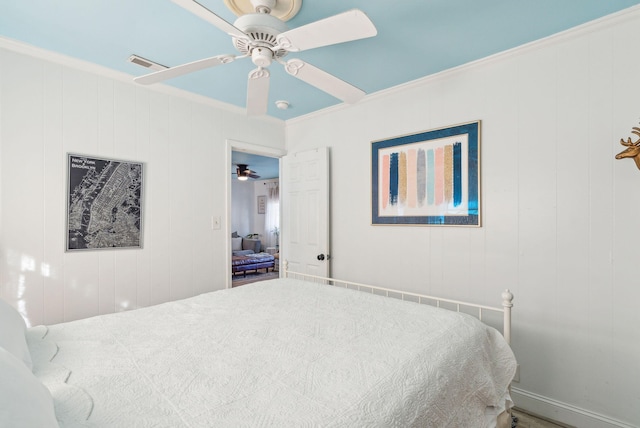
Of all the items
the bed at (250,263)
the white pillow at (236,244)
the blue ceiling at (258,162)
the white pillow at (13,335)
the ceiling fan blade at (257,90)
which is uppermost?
the blue ceiling at (258,162)

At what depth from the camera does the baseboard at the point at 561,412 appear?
187 centimetres

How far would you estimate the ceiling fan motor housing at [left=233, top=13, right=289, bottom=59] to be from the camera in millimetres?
1466

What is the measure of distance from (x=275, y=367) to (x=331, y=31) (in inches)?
52.4

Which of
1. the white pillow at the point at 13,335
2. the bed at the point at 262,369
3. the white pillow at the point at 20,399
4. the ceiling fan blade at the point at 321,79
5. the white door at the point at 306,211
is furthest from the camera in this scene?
the white door at the point at 306,211

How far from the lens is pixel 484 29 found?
1.91 m

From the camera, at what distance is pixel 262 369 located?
1.15 meters

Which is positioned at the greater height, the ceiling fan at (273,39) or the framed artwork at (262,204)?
the ceiling fan at (273,39)

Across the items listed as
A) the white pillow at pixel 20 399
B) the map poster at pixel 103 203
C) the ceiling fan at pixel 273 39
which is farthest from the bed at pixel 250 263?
the white pillow at pixel 20 399

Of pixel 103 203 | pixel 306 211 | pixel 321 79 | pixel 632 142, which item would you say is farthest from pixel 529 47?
pixel 103 203

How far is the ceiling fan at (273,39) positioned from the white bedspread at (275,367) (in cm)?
129

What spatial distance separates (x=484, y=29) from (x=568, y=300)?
176cm

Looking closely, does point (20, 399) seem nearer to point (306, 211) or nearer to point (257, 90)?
point (257, 90)

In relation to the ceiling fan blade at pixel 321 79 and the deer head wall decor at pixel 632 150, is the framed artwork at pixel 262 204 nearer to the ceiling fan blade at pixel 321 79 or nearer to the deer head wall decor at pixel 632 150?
the ceiling fan blade at pixel 321 79

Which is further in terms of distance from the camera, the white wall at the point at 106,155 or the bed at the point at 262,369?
the white wall at the point at 106,155
